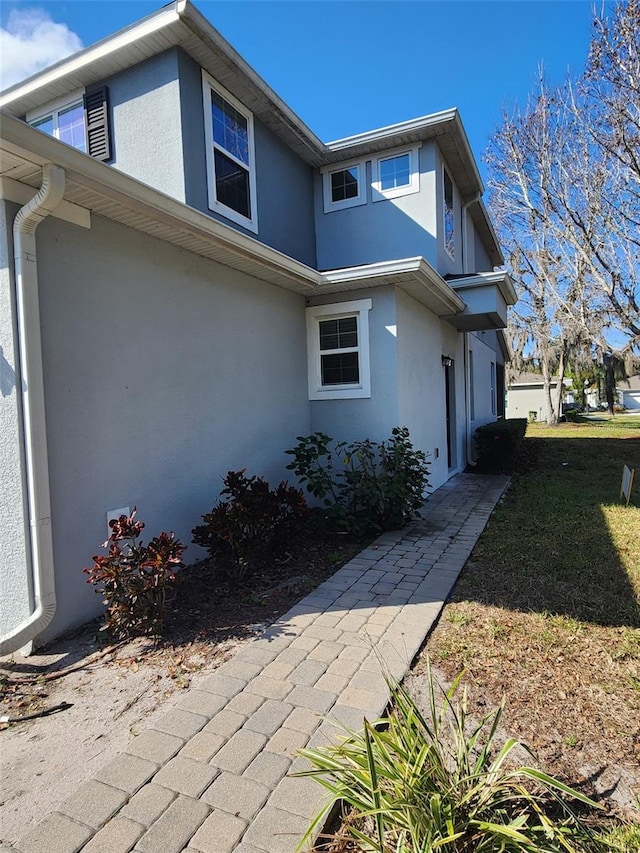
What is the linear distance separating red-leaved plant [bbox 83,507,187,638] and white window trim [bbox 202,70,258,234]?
4.51m

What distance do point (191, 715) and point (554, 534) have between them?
5.16 meters

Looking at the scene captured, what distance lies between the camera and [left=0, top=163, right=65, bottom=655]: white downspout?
3416 millimetres

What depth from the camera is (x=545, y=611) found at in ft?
13.0

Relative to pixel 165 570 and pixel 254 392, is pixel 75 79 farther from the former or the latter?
pixel 165 570

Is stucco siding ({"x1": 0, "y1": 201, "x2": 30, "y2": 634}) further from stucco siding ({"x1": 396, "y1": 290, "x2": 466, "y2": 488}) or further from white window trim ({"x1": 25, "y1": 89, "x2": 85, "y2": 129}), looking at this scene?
stucco siding ({"x1": 396, "y1": 290, "x2": 466, "y2": 488})

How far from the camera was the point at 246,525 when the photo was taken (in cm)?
486

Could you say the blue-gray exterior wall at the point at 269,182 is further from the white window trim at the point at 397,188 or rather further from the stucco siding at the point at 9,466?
the stucco siding at the point at 9,466

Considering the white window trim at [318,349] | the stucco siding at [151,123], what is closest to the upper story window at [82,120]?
the stucco siding at [151,123]

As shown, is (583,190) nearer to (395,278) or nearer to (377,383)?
(395,278)

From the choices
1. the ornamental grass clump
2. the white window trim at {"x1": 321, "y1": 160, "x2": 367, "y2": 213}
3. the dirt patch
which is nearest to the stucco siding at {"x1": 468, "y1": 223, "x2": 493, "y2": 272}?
the white window trim at {"x1": 321, "y1": 160, "x2": 367, "y2": 213}

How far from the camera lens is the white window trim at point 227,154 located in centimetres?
612

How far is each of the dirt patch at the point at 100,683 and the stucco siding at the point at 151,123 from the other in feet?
15.4

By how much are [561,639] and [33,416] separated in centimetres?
421

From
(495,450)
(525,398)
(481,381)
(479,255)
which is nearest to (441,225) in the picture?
(495,450)
